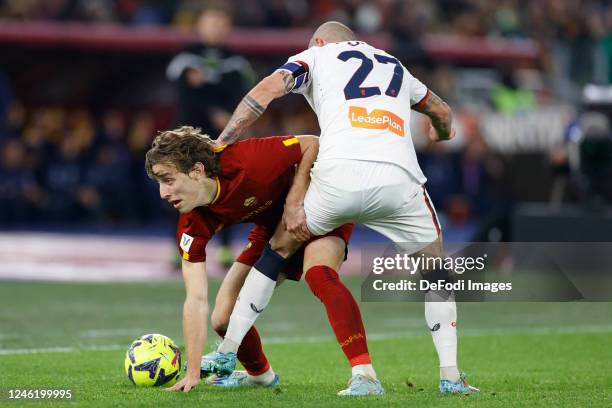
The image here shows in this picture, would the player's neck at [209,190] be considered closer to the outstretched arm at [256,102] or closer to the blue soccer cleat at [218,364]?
the outstretched arm at [256,102]

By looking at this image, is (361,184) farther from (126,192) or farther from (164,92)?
(164,92)

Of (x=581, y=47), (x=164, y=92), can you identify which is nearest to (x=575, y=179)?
(x=164, y=92)

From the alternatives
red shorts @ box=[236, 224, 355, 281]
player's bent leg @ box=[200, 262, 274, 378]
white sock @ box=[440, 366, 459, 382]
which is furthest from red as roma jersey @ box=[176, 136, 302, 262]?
white sock @ box=[440, 366, 459, 382]

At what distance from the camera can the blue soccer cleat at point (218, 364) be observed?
264 inches

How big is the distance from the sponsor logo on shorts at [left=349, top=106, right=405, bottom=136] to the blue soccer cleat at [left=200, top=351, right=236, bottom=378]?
4.80 feet

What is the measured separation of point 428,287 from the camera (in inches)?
258

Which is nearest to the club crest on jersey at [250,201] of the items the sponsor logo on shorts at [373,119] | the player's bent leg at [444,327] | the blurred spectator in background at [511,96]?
the sponsor logo on shorts at [373,119]

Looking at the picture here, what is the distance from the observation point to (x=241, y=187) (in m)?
6.48

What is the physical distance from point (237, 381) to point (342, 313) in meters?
0.97

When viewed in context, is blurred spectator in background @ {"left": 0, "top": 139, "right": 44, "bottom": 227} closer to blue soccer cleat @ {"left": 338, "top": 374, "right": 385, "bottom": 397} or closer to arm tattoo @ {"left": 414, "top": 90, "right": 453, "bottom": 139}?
arm tattoo @ {"left": 414, "top": 90, "right": 453, "bottom": 139}

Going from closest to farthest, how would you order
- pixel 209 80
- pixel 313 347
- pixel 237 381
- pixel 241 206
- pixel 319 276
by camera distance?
1. pixel 319 276
2. pixel 241 206
3. pixel 237 381
4. pixel 313 347
5. pixel 209 80

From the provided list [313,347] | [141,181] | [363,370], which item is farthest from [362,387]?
[141,181]

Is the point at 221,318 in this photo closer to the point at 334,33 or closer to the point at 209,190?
the point at 209,190

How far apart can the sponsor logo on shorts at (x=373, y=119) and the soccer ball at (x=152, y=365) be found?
1667mm
